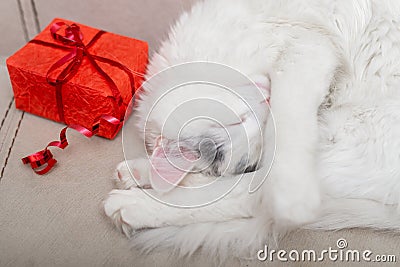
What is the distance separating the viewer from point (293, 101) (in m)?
0.85

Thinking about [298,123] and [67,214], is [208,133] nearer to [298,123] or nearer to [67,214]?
[298,123]

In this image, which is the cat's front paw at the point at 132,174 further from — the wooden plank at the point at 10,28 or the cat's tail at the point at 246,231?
the wooden plank at the point at 10,28

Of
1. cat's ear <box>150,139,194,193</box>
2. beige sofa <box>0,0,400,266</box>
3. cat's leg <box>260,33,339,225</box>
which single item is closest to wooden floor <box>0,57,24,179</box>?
beige sofa <box>0,0,400,266</box>

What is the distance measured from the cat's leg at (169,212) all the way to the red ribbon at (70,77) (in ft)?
0.59

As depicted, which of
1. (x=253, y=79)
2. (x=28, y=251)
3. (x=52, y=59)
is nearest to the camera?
(x=28, y=251)

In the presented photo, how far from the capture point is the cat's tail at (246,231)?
2.62ft

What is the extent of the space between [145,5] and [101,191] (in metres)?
0.55

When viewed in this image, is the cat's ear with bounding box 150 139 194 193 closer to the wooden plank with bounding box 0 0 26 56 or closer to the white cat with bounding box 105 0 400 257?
the white cat with bounding box 105 0 400 257

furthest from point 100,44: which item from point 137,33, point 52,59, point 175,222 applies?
point 175,222

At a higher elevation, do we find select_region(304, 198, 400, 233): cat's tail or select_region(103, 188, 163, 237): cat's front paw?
select_region(103, 188, 163, 237): cat's front paw

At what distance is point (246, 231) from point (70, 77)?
48 centimetres

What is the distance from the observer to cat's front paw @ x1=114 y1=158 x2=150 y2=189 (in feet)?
2.99

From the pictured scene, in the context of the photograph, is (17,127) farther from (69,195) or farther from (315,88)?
(315,88)

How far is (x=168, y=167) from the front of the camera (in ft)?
2.89
